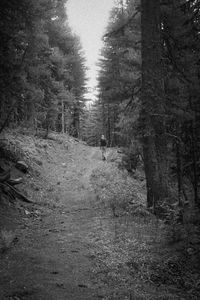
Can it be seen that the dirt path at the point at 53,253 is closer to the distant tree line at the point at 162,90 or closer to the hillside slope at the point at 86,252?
the hillside slope at the point at 86,252

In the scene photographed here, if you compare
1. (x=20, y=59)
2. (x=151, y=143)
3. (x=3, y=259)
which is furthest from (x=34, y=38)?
(x=3, y=259)

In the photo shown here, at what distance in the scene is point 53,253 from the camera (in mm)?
6746

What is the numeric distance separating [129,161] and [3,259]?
15969 millimetres

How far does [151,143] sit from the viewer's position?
9.95 m

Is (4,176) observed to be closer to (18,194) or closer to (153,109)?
(18,194)

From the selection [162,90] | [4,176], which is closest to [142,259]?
[162,90]

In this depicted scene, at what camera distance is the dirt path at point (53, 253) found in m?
4.86

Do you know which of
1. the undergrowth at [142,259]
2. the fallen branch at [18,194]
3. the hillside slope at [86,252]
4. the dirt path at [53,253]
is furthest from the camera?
the fallen branch at [18,194]

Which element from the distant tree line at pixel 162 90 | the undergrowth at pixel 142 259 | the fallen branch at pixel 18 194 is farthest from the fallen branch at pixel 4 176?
the distant tree line at pixel 162 90

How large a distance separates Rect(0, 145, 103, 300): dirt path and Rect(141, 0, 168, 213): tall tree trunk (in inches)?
101

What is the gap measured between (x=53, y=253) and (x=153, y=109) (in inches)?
233

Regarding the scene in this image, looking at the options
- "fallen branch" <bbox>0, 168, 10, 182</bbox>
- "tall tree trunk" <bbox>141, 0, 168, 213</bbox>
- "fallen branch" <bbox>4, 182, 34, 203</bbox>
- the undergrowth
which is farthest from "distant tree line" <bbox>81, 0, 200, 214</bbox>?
A: "fallen branch" <bbox>0, 168, 10, 182</bbox>

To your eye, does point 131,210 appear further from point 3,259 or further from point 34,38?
point 34,38

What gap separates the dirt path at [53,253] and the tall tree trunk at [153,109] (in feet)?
8.43
